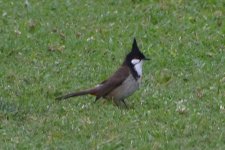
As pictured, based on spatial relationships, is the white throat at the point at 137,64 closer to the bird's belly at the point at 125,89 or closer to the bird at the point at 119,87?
the bird at the point at 119,87

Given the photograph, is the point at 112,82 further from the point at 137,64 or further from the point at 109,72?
the point at 109,72

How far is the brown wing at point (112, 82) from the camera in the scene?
436 inches

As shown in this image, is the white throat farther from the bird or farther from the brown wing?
the brown wing

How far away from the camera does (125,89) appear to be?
11188 millimetres

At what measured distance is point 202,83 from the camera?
1195cm

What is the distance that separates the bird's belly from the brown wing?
49 mm

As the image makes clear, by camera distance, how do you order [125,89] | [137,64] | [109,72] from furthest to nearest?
[109,72]
[137,64]
[125,89]

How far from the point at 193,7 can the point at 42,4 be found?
A: 2516 millimetres

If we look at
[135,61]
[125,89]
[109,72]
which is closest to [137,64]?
[135,61]

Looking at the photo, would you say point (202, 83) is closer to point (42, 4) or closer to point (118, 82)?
point (118, 82)

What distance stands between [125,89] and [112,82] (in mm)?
171

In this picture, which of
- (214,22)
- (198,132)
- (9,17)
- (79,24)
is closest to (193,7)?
(214,22)

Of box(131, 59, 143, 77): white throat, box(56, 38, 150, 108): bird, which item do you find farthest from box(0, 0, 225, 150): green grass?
Answer: box(131, 59, 143, 77): white throat

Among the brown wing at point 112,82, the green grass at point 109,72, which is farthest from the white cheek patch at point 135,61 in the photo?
the green grass at point 109,72
